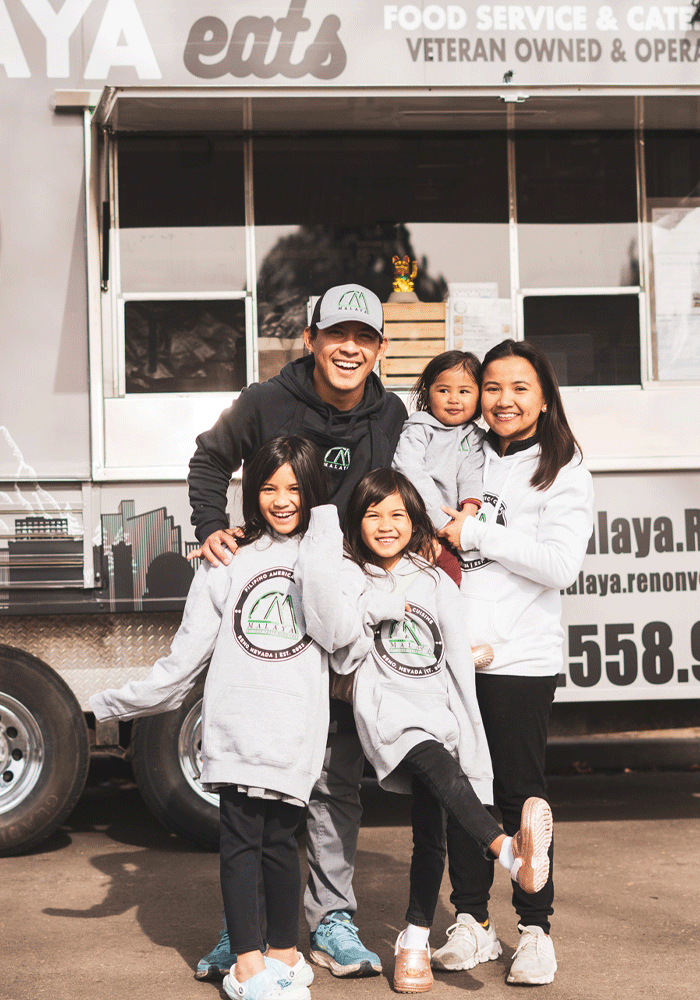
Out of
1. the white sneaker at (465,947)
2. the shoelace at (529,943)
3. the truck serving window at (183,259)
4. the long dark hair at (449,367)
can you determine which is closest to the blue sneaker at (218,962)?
the white sneaker at (465,947)

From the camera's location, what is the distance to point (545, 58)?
5070mm

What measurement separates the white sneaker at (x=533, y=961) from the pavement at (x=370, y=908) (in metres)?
Answer: 0.04

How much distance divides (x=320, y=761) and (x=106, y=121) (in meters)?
3.17

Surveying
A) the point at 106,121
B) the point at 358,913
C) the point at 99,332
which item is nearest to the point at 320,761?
the point at 358,913

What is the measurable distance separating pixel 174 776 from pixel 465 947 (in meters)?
1.80

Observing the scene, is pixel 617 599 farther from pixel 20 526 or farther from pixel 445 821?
pixel 20 526

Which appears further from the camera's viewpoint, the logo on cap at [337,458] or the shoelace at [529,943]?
the logo on cap at [337,458]

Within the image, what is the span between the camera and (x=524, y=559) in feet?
11.1

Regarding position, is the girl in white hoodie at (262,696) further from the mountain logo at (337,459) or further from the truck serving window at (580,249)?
the truck serving window at (580,249)

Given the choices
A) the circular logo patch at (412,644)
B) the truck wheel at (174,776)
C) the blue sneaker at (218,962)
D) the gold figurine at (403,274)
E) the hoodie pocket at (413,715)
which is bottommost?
the blue sneaker at (218,962)

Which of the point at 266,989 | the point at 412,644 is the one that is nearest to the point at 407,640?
the point at 412,644

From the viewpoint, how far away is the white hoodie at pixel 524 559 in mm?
3398

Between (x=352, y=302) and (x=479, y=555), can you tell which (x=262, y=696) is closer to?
(x=479, y=555)

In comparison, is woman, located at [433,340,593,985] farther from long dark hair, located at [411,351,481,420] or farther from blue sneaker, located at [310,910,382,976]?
blue sneaker, located at [310,910,382,976]
